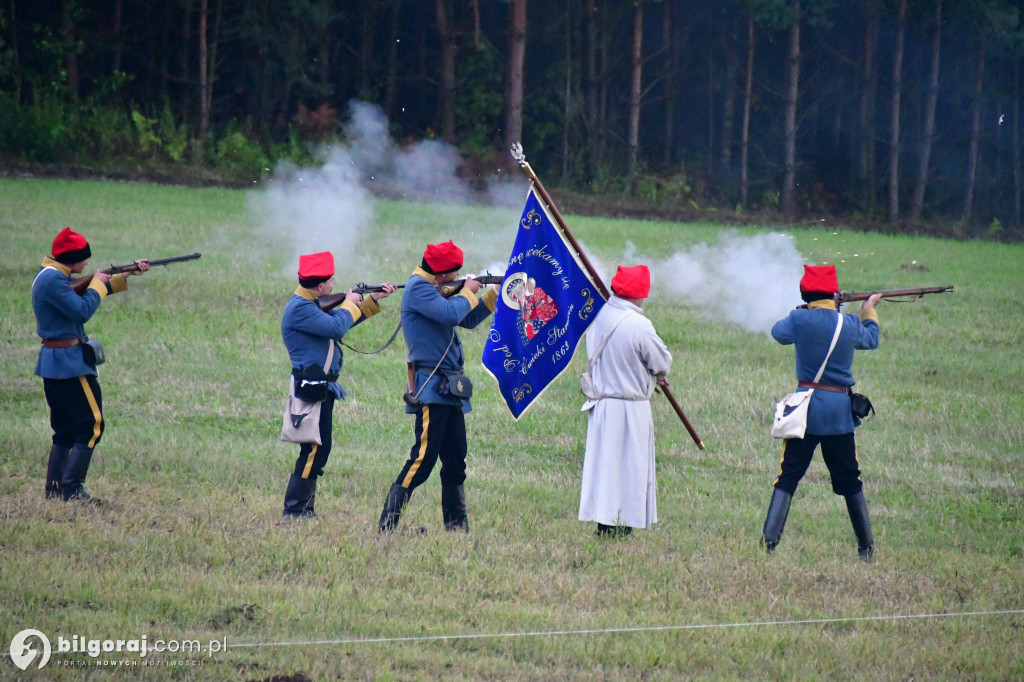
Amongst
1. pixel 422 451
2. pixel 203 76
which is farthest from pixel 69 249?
pixel 203 76

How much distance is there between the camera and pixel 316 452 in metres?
8.12

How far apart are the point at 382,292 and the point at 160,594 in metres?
3.04

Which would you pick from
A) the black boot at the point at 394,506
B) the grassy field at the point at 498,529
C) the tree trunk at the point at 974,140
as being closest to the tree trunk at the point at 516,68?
the grassy field at the point at 498,529

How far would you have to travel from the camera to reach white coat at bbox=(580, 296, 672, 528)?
26.3ft

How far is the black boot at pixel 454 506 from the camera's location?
821 cm

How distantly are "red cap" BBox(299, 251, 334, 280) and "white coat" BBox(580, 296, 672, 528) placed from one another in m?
1.97

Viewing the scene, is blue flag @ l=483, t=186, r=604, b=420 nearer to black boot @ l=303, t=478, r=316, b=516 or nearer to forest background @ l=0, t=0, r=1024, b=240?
black boot @ l=303, t=478, r=316, b=516


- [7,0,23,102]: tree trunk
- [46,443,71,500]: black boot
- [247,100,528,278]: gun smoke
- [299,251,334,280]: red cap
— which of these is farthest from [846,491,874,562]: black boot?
[7,0,23,102]: tree trunk

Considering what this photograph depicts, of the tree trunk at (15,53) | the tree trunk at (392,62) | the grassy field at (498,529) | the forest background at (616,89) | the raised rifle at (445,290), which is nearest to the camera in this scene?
the grassy field at (498,529)

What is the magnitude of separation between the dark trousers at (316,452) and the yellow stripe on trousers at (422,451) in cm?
63

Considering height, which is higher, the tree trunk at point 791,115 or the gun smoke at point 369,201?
the tree trunk at point 791,115

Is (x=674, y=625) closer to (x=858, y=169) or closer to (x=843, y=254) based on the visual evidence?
(x=843, y=254)

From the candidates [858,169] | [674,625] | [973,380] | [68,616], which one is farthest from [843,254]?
[68,616]

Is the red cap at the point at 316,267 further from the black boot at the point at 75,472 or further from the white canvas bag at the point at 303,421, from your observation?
the black boot at the point at 75,472
